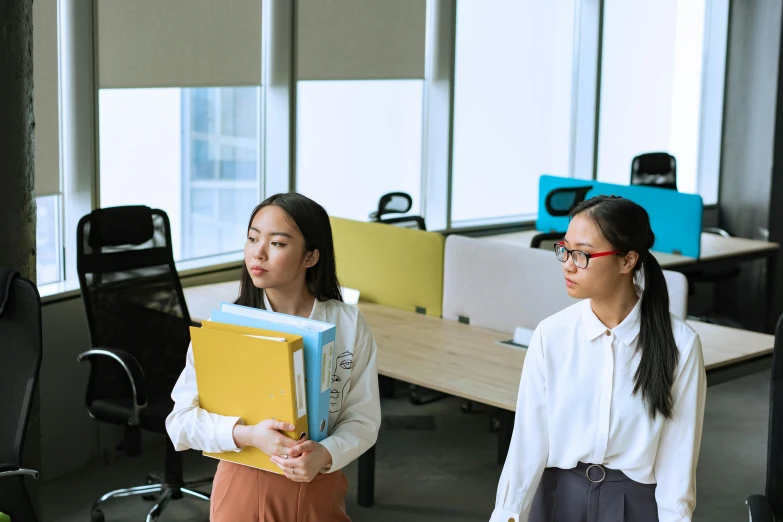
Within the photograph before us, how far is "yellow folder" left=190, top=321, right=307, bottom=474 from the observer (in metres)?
1.81

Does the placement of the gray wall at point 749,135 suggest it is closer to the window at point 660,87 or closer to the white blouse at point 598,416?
the window at point 660,87

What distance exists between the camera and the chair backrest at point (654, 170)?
663cm

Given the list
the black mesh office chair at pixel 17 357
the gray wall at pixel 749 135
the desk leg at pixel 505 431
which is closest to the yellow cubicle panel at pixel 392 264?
the desk leg at pixel 505 431

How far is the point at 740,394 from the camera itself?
5594mm

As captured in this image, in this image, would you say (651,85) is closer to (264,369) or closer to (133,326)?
(133,326)

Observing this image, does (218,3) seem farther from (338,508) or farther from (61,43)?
(338,508)

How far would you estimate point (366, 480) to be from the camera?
13.1 ft

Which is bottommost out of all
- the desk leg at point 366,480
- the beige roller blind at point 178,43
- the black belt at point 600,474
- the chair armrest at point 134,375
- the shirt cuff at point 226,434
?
the desk leg at point 366,480

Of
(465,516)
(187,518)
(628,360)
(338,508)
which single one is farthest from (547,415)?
(187,518)

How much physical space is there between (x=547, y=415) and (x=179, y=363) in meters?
2.15

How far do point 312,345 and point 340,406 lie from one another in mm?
227

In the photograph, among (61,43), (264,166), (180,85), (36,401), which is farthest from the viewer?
(264,166)

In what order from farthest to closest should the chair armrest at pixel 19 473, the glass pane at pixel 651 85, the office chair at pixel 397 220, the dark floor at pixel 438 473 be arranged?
1. the glass pane at pixel 651 85
2. the office chair at pixel 397 220
3. the dark floor at pixel 438 473
4. the chair armrest at pixel 19 473

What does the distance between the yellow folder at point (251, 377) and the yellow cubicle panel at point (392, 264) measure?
246cm
